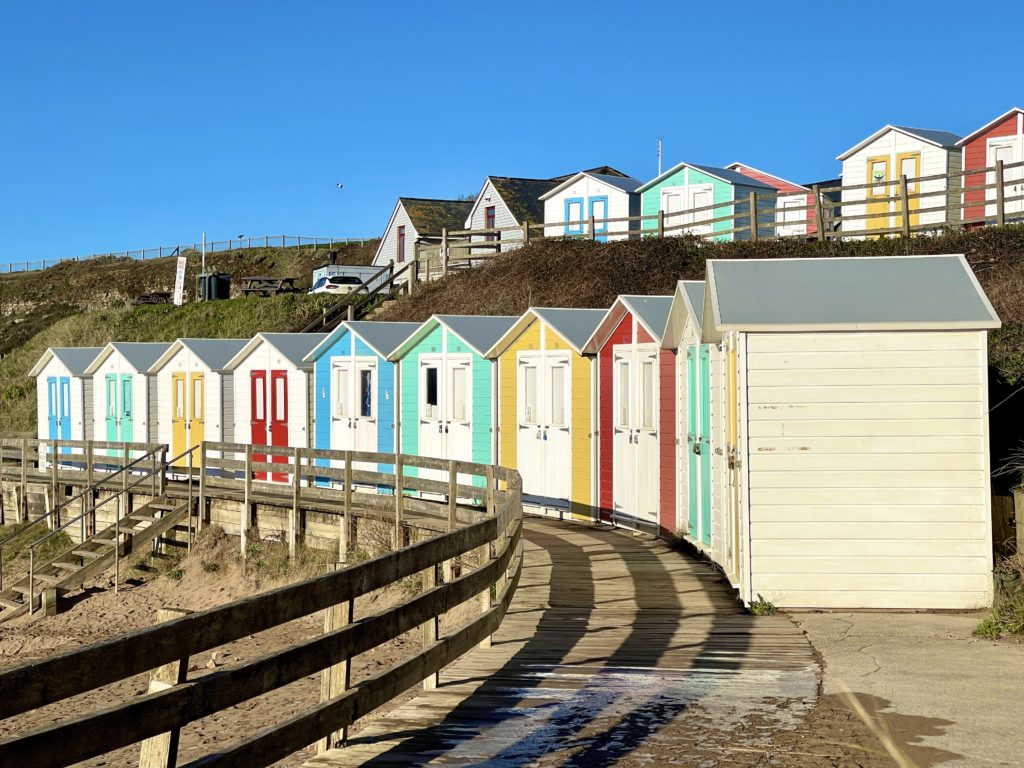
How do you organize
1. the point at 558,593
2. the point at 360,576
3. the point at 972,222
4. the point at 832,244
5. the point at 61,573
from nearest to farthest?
the point at 360,576
the point at 558,593
the point at 61,573
the point at 972,222
the point at 832,244

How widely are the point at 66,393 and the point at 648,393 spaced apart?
2201cm

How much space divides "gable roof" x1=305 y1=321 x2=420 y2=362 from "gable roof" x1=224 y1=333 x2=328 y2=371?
1.05 metres

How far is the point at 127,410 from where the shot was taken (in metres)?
31.1

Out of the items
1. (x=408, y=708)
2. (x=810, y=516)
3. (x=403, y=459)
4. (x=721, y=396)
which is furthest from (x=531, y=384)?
(x=408, y=708)

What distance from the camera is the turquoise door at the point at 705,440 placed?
13.0 m

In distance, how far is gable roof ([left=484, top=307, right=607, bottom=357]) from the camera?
738 inches

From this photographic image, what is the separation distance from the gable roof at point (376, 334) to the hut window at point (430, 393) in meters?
0.99

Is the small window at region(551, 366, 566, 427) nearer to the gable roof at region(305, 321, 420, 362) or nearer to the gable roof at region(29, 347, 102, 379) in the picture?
the gable roof at region(305, 321, 420, 362)

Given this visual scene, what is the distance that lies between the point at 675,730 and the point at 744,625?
132 inches

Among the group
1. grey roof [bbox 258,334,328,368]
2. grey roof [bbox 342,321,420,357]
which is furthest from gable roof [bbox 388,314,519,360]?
grey roof [bbox 258,334,328,368]

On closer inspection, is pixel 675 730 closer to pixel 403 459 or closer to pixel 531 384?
pixel 403 459

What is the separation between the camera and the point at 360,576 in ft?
19.6

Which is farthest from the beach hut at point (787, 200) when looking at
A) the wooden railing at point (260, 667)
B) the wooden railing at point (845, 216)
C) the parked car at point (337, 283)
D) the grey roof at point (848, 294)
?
the wooden railing at point (260, 667)

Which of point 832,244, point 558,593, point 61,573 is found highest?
point 832,244
